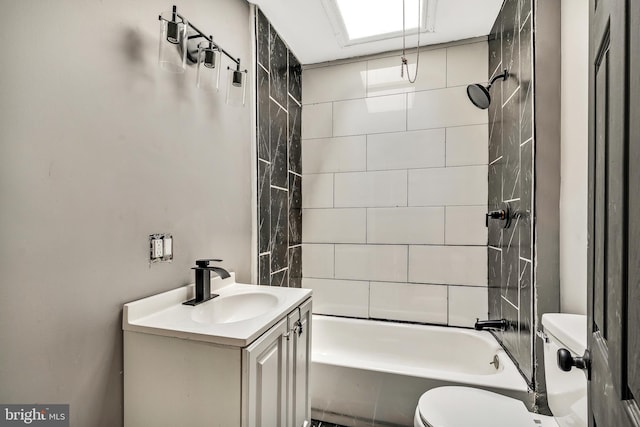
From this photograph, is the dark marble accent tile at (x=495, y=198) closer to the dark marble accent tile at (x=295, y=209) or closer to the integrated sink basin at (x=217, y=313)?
the integrated sink basin at (x=217, y=313)

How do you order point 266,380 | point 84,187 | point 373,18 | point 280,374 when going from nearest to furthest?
point 84,187 < point 266,380 < point 280,374 < point 373,18

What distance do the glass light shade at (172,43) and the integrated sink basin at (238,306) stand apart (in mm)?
1019

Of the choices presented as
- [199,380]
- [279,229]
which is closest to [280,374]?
[199,380]

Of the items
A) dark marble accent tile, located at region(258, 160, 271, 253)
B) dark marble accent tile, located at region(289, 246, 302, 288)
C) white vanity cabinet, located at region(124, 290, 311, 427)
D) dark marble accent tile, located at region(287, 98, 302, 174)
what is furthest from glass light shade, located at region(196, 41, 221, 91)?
dark marble accent tile, located at region(289, 246, 302, 288)

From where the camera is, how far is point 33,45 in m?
0.86

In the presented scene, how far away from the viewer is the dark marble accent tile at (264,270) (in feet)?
6.57

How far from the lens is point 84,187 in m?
0.98

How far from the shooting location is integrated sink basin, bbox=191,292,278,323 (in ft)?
4.57

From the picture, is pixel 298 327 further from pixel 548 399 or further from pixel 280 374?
pixel 548 399

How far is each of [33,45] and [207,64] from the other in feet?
2.08

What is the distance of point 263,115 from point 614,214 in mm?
1908

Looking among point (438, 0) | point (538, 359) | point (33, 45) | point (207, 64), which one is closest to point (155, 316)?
point (33, 45)

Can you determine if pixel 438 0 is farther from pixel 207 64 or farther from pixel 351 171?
pixel 207 64

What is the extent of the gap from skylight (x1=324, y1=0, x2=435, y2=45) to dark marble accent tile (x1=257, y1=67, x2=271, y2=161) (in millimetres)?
592
